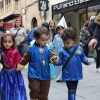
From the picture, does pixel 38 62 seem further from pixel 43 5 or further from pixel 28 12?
pixel 28 12

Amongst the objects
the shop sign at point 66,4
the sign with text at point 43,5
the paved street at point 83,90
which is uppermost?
the sign with text at point 43,5

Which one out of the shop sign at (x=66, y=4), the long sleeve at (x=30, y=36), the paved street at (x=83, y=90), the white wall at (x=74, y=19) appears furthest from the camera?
the white wall at (x=74, y=19)

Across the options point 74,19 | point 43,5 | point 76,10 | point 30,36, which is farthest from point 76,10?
point 30,36

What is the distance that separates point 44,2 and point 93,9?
18.1ft

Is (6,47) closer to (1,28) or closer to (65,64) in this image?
(65,64)

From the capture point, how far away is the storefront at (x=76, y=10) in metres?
13.2

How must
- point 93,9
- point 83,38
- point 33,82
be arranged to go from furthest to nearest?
1. point 93,9
2. point 83,38
3. point 33,82

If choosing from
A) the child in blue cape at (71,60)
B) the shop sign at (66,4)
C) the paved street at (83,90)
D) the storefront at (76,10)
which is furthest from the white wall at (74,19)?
the child in blue cape at (71,60)

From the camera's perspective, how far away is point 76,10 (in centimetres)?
1494

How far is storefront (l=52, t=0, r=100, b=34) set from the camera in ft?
43.2

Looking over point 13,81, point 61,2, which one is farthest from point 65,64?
point 61,2

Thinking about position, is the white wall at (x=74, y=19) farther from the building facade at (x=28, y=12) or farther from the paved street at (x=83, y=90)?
the paved street at (x=83, y=90)

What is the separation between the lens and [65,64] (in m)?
3.85

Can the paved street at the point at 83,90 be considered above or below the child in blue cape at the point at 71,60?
below
